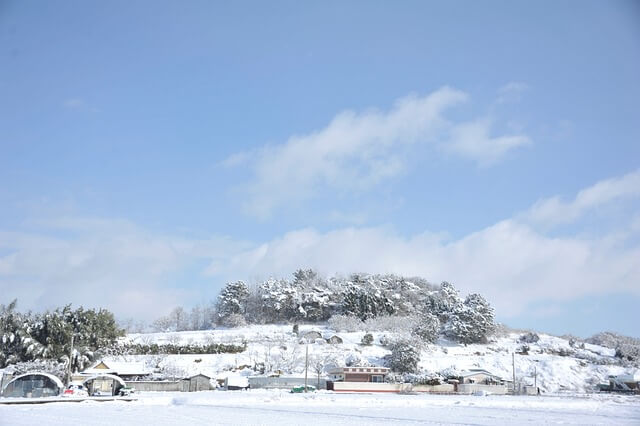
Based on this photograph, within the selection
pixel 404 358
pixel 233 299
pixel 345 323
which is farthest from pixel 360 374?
pixel 233 299

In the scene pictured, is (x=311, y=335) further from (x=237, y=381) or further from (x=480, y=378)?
(x=480, y=378)

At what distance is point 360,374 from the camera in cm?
4872

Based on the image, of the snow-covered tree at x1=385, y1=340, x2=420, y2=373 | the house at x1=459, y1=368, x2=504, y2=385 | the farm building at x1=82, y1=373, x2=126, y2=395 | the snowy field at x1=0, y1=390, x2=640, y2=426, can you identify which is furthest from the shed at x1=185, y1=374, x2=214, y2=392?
the house at x1=459, y1=368, x2=504, y2=385

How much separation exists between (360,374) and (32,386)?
85.6ft

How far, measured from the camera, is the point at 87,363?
5131cm

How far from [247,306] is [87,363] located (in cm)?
3749

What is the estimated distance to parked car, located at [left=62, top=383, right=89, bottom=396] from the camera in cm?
→ 3688

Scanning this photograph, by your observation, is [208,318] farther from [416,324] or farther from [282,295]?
[416,324]

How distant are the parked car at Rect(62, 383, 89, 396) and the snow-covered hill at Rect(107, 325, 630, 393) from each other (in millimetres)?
8227

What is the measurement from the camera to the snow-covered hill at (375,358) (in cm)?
5366

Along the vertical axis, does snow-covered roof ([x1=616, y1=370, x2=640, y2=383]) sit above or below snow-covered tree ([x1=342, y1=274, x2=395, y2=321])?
below

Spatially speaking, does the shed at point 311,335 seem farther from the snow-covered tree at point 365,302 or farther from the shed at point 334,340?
the snow-covered tree at point 365,302

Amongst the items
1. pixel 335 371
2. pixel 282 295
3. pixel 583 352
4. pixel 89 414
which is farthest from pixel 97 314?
pixel 583 352

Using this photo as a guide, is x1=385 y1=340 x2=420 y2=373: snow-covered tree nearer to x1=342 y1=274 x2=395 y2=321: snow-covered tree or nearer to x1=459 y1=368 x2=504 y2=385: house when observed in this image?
x1=459 y1=368 x2=504 y2=385: house
